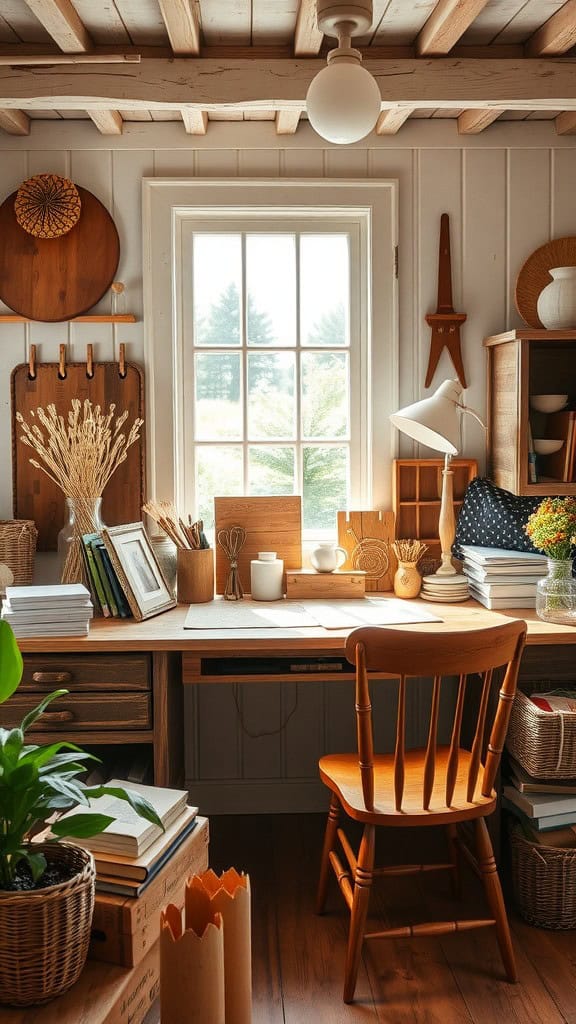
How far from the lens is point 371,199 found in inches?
126

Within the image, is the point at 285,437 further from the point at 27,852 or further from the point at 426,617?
the point at 27,852

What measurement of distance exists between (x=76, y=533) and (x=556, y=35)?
2.05m

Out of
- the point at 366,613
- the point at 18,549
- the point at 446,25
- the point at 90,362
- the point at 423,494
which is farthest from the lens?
the point at 423,494

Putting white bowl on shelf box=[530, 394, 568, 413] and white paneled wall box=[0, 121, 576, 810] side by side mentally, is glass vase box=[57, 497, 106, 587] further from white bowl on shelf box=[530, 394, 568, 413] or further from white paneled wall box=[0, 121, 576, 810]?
white bowl on shelf box=[530, 394, 568, 413]

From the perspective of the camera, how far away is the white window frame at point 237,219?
3.18 metres

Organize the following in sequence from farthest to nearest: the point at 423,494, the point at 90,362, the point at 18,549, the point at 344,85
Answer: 1. the point at 423,494
2. the point at 90,362
3. the point at 18,549
4. the point at 344,85

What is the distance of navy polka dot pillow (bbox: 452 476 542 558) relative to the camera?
308cm

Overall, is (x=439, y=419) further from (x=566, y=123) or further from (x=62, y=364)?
(x=62, y=364)

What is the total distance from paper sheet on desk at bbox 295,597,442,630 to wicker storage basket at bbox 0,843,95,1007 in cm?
A: 112

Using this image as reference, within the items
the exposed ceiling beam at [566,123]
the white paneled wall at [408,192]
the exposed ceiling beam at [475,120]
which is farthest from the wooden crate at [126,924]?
the exposed ceiling beam at [566,123]

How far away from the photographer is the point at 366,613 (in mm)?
2852

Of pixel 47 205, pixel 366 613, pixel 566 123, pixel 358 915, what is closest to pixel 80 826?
pixel 358 915

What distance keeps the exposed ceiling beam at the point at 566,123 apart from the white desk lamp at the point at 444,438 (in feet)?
3.19

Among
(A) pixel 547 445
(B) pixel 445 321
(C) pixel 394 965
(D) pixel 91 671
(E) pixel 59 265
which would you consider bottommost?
(C) pixel 394 965
